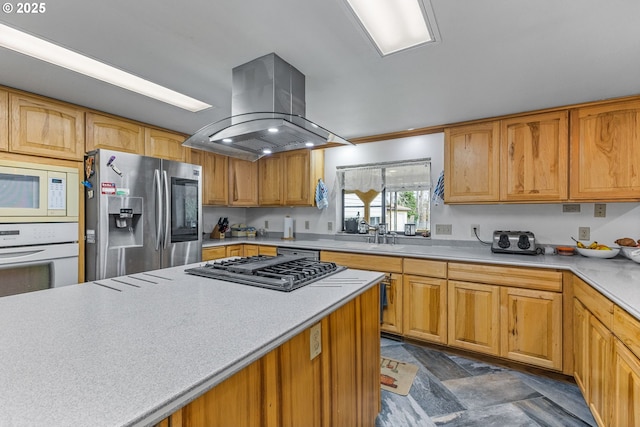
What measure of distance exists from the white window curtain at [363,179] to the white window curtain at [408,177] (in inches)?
3.8

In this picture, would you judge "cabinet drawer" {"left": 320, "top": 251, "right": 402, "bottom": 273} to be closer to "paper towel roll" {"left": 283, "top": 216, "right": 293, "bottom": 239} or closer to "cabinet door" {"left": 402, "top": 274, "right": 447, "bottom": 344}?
"cabinet door" {"left": 402, "top": 274, "right": 447, "bottom": 344}

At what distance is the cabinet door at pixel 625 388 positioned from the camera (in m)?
1.24

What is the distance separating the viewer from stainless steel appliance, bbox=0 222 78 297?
2070 millimetres

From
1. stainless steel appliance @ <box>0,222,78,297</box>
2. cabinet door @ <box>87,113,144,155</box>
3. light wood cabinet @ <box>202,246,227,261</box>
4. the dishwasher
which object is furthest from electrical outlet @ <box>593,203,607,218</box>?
stainless steel appliance @ <box>0,222,78,297</box>

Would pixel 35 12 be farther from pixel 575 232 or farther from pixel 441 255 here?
pixel 575 232

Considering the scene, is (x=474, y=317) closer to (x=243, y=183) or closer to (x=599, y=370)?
(x=599, y=370)

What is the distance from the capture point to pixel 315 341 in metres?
1.15

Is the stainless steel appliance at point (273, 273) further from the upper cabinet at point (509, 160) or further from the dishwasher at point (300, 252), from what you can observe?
the upper cabinet at point (509, 160)

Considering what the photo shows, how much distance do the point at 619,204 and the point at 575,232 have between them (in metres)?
0.37

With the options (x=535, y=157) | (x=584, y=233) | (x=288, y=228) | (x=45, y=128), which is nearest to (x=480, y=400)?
(x=584, y=233)

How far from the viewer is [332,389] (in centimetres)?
125

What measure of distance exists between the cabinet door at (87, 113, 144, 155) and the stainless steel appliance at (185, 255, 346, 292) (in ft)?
6.01

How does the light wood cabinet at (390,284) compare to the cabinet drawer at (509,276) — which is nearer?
the cabinet drawer at (509,276)

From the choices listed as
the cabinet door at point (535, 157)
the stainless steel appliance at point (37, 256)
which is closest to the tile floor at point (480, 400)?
the cabinet door at point (535, 157)
